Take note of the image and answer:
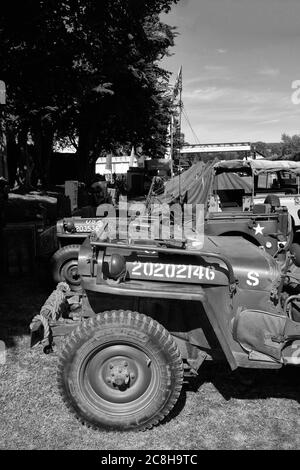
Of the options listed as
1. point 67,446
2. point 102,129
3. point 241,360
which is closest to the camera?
point 67,446

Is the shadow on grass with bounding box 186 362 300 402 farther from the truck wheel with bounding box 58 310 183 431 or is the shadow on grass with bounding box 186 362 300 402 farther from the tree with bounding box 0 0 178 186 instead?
the tree with bounding box 0 0 178 186

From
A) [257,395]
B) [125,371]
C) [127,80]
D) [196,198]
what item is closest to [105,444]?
[125,371]

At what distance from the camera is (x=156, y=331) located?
2998 mm

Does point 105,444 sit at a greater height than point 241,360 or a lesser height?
lesser

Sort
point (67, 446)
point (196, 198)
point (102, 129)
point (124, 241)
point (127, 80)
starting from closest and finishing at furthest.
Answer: point (67, 446) → point (124, 241) → point (196, 198) → point (127, 80) → point (102, 129)

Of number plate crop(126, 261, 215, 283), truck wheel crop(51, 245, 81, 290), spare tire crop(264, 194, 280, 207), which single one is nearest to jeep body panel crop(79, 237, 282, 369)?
number plate crop(126, 261, 215, 283)

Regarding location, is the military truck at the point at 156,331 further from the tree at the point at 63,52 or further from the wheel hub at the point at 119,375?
the tree at the point at 63,52

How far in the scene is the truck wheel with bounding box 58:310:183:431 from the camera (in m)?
2.99

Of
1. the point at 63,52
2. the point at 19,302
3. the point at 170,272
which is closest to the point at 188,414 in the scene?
the point at 170,272

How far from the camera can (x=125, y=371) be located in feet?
10.0

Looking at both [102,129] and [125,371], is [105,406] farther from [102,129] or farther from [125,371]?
[102,129]

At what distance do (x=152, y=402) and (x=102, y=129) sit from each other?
2541cm

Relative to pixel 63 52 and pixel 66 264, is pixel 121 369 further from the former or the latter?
pixel 63 52

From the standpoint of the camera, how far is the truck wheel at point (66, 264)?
6.14 m
